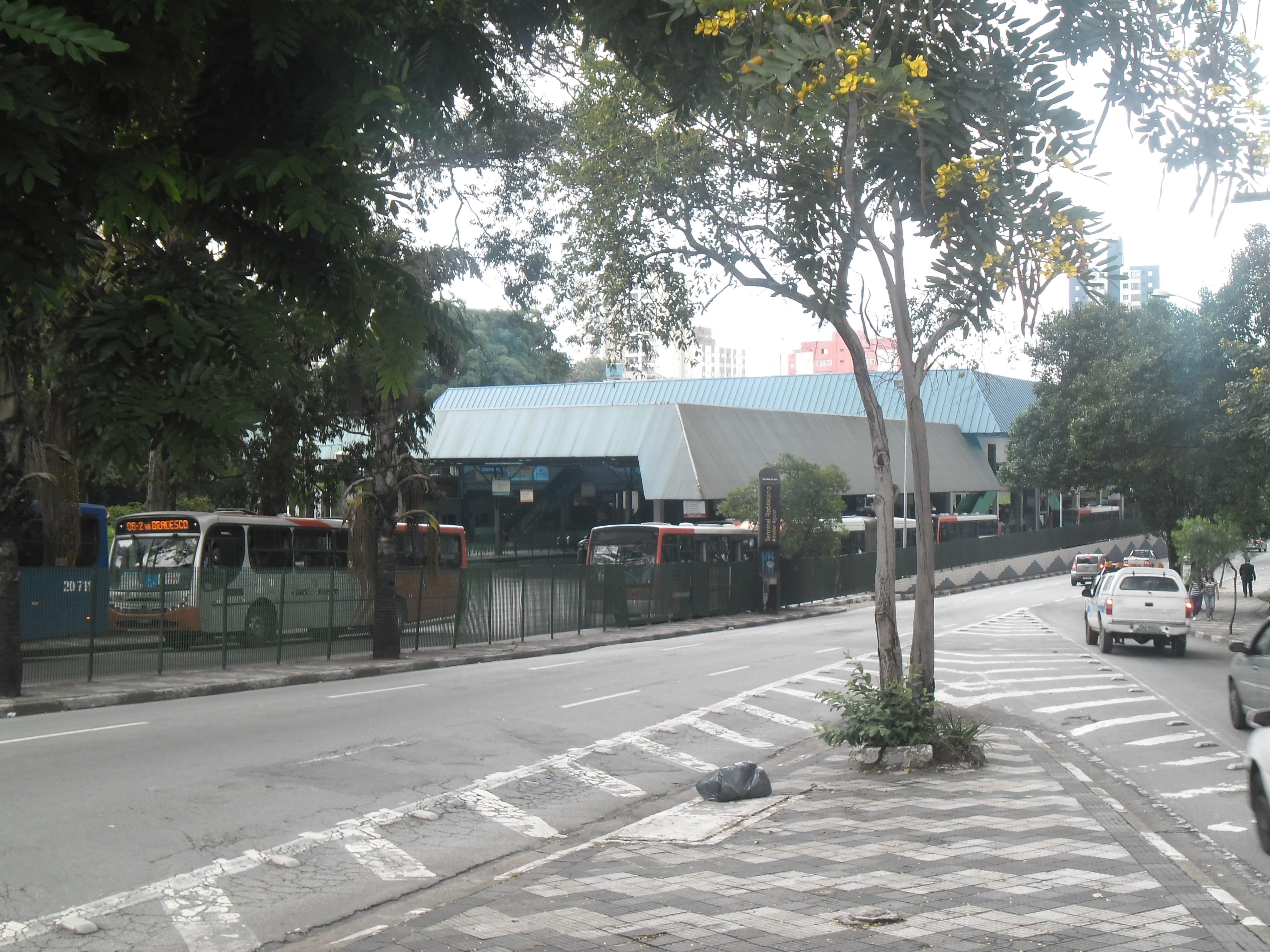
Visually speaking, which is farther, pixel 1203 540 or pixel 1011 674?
pixel 1203 540

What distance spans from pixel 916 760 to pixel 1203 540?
26.9m

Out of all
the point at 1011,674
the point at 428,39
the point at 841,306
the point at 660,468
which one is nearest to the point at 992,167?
the point at 428,39

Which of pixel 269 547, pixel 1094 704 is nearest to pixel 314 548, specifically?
pixel 269 547

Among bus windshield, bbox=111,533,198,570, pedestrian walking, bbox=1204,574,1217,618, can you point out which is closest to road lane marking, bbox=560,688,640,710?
bus windshield, bbox=111,533,198,570

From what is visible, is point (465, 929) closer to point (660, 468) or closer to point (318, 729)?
point (318, 729)

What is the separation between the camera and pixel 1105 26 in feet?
21.8

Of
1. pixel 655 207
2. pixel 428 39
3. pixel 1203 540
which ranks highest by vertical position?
pixel 655 207

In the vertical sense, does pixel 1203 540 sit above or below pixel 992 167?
below

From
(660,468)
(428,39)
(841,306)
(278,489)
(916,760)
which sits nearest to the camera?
(428,39)

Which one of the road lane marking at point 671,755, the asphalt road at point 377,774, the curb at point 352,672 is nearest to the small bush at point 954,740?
the asphalt road at point 377,774

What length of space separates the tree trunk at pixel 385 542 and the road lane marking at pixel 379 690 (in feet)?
11.9

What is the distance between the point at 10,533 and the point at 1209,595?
31.1 meters

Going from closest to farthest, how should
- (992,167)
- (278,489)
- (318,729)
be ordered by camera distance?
(992,167) < (318,729) < (278,489)

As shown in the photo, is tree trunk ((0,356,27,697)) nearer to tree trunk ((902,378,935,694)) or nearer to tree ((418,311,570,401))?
tree ((418,311,570,401))
